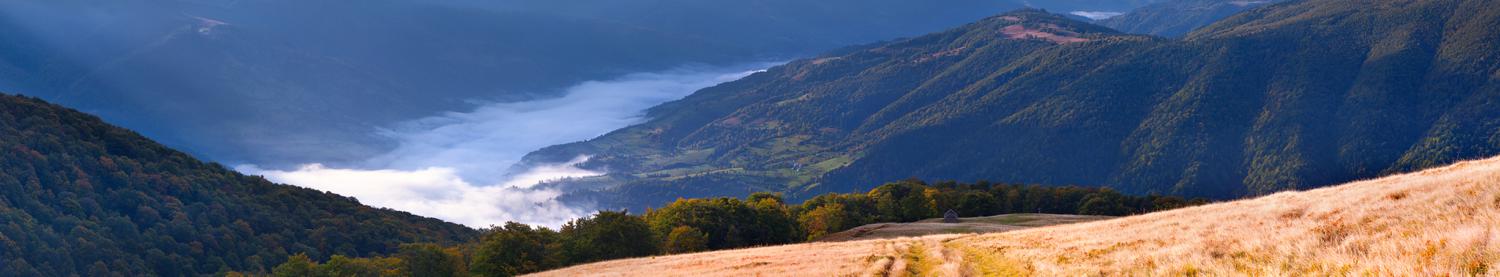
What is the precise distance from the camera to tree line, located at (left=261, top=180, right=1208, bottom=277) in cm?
7994

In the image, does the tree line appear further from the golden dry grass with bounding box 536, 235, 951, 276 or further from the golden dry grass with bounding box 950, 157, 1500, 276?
the golden dry grass with bounding box 950, 157, 1500, 276

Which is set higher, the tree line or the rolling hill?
the tree line

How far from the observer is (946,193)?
474 ft

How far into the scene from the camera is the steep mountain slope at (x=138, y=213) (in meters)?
118

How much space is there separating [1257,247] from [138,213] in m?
152

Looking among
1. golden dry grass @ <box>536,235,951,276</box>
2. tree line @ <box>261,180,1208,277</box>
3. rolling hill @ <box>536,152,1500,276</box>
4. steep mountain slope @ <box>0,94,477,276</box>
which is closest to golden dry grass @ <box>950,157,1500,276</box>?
rolling hill @ <box>536,152,1500,276</box>

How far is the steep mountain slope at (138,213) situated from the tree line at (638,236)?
46070 mm

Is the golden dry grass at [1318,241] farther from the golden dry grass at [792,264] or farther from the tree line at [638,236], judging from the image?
the tree line at [638,236]

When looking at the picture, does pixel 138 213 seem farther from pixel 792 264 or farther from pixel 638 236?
pixel 792 264

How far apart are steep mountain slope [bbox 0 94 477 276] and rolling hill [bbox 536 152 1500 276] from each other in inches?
4099

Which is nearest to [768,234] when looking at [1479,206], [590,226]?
[590,226]

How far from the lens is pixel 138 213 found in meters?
138

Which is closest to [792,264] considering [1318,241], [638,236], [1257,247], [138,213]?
[1257,247]

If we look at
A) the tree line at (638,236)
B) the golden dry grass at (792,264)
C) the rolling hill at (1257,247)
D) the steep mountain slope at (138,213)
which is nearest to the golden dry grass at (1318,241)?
the rolling hill at (1257,247)
